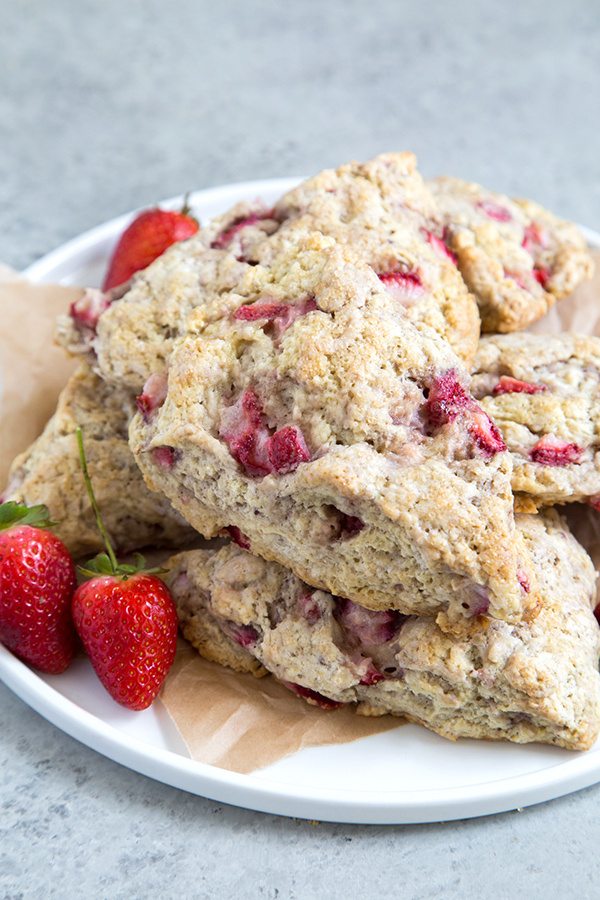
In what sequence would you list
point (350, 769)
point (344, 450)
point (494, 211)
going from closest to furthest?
1. point (344, 450)
2. point (350, 769)
3. point (494, 211)

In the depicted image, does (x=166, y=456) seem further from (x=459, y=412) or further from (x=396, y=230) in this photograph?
(x=396, y=230)

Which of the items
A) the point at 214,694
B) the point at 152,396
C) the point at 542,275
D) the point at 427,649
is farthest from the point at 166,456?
the point at 542,275

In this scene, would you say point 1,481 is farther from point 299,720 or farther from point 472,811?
point 472,811

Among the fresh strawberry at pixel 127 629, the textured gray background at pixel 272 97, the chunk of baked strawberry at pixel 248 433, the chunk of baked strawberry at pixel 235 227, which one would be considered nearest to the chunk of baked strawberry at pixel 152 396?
the chunk of baked strawberry at pixel 248 433

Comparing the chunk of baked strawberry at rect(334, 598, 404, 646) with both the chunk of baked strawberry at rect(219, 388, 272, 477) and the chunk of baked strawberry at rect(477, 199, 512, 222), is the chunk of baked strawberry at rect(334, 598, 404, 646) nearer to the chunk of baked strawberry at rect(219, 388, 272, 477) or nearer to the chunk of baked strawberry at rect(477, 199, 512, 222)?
the chunk of baked strawberry at rect(219, 388, 272, 477)

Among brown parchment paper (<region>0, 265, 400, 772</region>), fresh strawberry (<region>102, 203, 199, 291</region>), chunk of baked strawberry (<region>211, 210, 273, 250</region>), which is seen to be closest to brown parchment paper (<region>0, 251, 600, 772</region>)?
brown parchment paper (<region>0, 265, 400, 772</region>)
